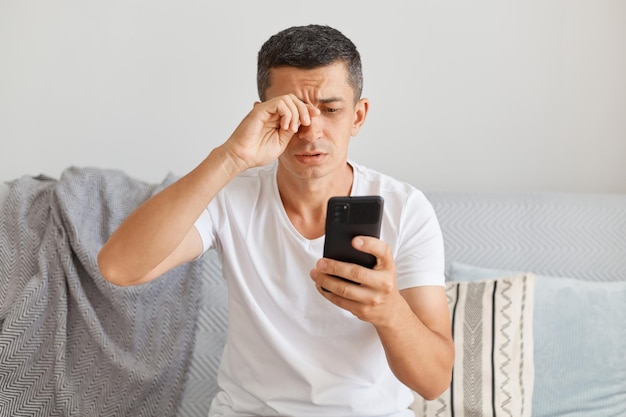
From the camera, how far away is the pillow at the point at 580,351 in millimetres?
1700

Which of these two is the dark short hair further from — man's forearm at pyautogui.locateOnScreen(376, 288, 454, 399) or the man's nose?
man's forearm at pyautogui.locateOnScreen(376, 288, 454, 399)

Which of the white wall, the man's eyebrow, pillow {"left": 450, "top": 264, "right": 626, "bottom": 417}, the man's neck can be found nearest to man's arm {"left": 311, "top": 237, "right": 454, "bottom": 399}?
the man's neck

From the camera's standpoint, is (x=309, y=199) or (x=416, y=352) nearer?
(x=416, y=352)

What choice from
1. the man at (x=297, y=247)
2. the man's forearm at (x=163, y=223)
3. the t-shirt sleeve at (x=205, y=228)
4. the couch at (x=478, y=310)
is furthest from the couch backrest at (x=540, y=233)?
the man's forearm at (x=163, y=223)

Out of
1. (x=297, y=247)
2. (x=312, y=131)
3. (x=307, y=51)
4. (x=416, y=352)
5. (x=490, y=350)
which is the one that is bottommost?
(x=490, y=350)

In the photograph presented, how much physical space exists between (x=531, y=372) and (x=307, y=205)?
670 millimetres

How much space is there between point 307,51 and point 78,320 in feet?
3.08

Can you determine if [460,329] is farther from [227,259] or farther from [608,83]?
[608,83]

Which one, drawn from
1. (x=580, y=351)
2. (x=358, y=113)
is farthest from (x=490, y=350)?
(x=358, y=113)

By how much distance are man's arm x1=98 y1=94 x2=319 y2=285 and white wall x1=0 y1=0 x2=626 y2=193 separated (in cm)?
95

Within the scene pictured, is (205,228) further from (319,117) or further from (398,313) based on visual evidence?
(398,313)

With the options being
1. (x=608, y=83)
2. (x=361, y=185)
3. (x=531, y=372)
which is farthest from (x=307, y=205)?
(x=608, y=83)

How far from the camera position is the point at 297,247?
143cm

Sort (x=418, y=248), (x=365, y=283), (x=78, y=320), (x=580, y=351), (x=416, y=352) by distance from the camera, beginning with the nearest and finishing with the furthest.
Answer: (x=365, y=283) → (x=416, y=352) → (x=418, y=248) → (x=580, y=351) → (x=78, y=320)
